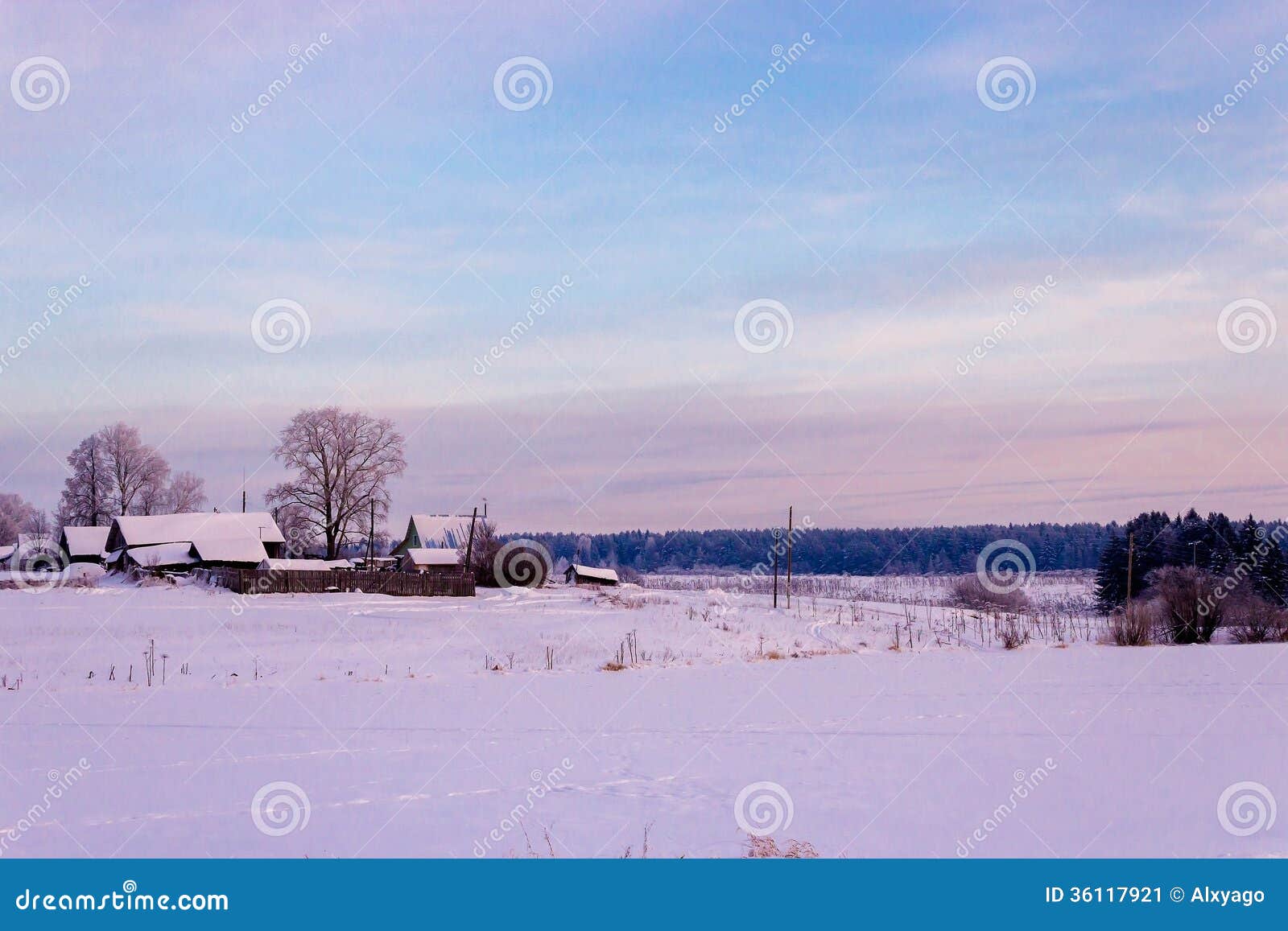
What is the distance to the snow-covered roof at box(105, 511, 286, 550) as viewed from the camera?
54906mm

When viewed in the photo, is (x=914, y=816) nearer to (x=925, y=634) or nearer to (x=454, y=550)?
(x=925, y=634)

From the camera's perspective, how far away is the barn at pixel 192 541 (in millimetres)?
52594

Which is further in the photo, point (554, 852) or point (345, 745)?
point (345, 745)

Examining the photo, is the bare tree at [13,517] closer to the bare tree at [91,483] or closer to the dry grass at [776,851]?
the bare tree at [91,483]

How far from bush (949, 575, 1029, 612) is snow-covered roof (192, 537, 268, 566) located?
37.3m

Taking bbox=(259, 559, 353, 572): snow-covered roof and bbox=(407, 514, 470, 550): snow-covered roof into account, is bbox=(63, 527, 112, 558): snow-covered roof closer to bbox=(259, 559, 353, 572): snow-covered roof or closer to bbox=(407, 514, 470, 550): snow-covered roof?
bbox=(259, 559, 353, 572): snow-covered roof

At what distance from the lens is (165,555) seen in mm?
53031

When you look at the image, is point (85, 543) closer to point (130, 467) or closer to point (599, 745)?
point (130, 467)

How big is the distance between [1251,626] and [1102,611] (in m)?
27.2

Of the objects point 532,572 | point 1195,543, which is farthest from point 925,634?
point 1195,543

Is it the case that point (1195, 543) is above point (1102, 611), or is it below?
above

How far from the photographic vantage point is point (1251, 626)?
1438 inches

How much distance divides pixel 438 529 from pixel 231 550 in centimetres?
2179

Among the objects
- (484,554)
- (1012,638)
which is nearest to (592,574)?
(484,554)
